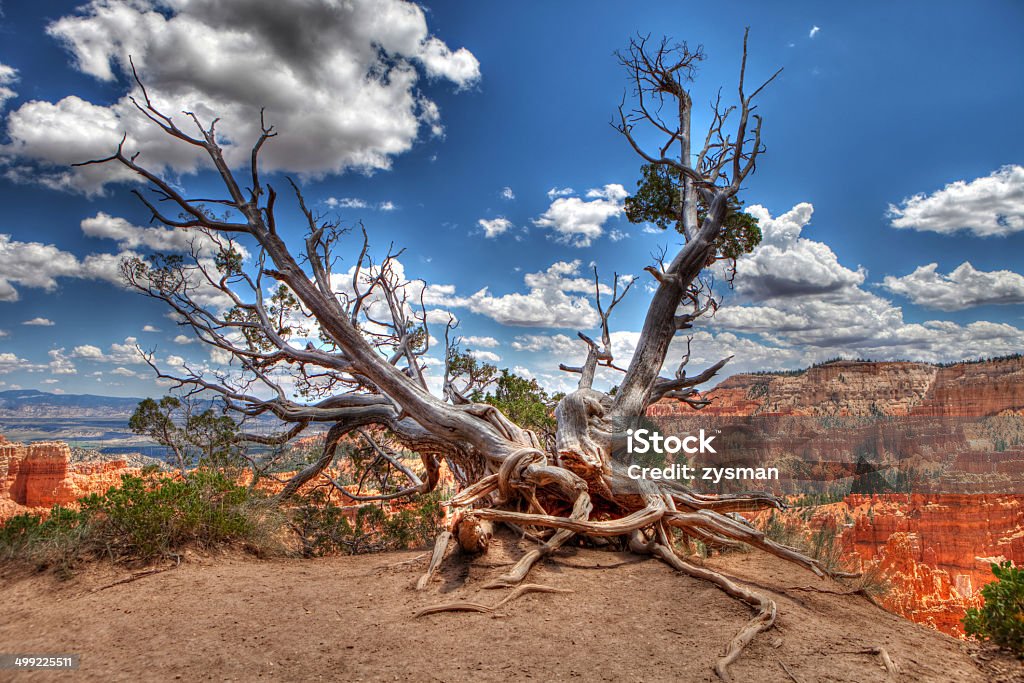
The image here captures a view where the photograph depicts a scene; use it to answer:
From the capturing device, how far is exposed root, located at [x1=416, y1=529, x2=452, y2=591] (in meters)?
5.86

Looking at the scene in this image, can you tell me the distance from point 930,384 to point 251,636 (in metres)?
53.8

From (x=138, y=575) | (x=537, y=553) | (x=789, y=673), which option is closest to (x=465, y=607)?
(x=537, y=553)

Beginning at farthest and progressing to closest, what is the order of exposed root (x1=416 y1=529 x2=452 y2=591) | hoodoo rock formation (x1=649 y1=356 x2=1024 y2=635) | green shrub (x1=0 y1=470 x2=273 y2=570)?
hoodoo rock formation (x1=649 y1=356 x2=1024 y2=635) → green shrub (x1=0 y1=470 x2=273 y2=570) → exposed root (x1=416 y1=529 x2=452 y2=591)

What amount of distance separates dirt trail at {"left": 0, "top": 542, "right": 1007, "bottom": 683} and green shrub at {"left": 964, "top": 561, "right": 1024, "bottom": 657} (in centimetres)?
30

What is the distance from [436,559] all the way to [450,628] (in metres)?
1.43

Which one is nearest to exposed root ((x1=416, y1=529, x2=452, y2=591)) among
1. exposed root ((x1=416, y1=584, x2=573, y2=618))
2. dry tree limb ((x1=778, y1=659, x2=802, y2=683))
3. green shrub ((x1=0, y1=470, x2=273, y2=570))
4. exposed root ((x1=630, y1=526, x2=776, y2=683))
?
exposed root ((x1=416, y1=584, x2=573, y2=618))

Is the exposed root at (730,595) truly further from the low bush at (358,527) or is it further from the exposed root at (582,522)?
the low bush at (358,527)

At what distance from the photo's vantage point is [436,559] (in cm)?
616

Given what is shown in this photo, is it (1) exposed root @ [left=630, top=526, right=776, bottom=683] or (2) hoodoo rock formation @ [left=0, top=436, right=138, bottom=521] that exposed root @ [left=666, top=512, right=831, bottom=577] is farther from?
(2) hoodoo rock formation @ [left=0, top=436, right=138, bottom=521]

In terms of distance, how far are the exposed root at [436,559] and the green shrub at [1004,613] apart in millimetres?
4917

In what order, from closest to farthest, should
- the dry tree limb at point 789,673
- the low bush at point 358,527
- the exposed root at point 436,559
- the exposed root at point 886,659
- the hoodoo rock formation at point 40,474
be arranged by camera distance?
the dry tree limb at point 789,673 → the exposed root at point 886,659 → the exposed root at point 436,559 → the low bush at point 358,527 → the hoodoo rock formation at point 40,474

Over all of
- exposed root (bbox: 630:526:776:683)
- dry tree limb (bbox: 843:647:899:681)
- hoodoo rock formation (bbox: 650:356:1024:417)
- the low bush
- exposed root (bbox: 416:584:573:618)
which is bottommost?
the low bush

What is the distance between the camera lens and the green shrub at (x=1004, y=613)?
4.89 meters

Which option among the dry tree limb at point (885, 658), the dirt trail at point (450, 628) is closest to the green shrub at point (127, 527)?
the dirt trail at point (450, 628)
